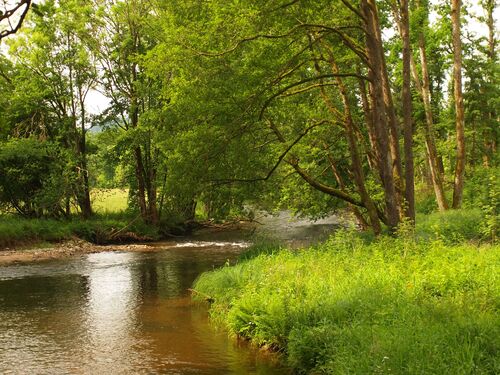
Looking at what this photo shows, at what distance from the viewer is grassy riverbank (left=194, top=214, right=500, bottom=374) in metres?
5.88

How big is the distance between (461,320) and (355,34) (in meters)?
11.4

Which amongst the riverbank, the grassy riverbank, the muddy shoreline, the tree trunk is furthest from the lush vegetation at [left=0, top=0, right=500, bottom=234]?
the muddy shoreline

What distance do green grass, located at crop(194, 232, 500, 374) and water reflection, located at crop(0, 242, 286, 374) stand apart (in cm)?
78

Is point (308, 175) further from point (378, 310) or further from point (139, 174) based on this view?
point (139, 174)

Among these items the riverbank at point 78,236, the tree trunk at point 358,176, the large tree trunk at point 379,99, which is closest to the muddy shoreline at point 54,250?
the riverbank at point 78,236

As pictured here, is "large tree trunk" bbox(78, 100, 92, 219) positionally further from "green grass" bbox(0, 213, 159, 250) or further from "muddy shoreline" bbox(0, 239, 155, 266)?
"muddy shoreline" bbox(0, 239, 155, 266)

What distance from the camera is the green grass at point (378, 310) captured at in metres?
5.88

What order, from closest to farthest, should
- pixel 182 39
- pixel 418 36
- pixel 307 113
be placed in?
pixel 182 39
pixel 307 113
pixel 418 36

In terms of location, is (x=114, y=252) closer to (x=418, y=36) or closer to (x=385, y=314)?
(x=418, y=36)

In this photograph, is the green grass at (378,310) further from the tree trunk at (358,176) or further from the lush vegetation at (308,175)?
the tree trunk at (358,176)

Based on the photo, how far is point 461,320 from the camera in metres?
6.52

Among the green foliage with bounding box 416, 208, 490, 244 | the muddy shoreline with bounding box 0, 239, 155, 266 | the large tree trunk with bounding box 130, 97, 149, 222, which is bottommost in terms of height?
the muddy shoreline with bounding box 0, 239, 155, 266

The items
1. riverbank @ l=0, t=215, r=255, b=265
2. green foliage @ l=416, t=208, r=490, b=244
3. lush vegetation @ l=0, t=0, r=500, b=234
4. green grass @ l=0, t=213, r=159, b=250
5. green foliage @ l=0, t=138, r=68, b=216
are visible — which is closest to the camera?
lush vegetation @ l=0, t=0, r=500, b=234

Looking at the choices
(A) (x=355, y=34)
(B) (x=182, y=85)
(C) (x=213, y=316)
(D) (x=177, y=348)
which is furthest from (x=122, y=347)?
(A) (x=355, y=34)
